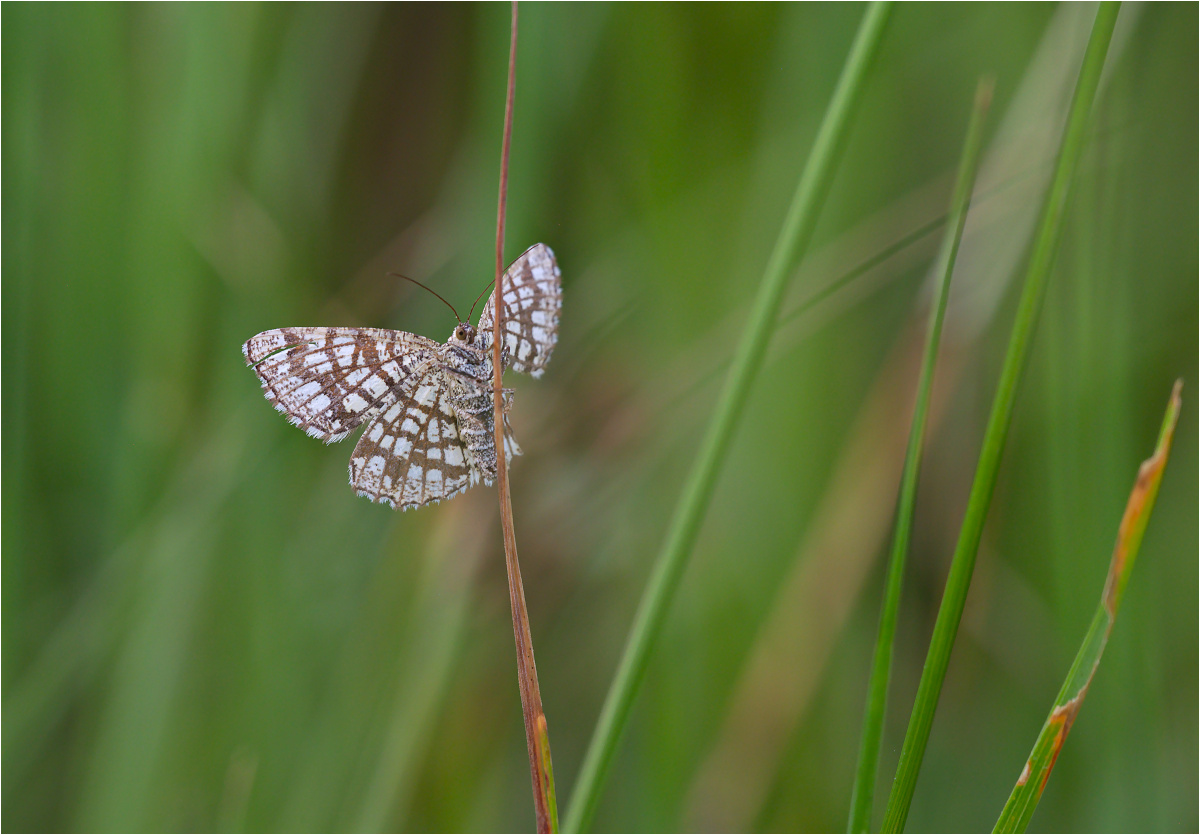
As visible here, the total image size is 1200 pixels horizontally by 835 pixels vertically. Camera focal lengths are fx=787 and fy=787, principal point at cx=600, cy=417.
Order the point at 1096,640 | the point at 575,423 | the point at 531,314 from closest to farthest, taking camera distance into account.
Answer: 1. the point at 1096,640
2. the point at 531,314
3. the point at 575,423

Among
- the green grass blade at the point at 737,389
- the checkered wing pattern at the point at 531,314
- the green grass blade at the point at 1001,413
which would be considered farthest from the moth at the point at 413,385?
the green grass blade at the point at 1001,413

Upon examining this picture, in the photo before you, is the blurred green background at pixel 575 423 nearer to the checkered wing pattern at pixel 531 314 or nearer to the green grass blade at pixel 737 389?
the checkered wing pattern at pixel 531 314

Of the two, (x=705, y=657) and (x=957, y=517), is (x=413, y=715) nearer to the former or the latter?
(x=705, y=657)

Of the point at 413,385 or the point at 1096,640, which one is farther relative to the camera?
the point at 413,385

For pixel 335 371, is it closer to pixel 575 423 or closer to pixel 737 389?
pixel 737 389

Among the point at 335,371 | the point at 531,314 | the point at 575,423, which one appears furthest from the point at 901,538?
the point at 575,423

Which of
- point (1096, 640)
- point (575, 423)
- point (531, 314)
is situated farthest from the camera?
point (575, 423)
